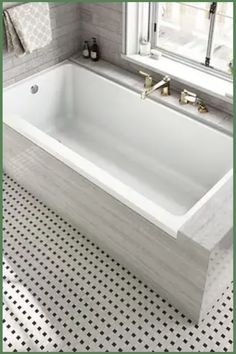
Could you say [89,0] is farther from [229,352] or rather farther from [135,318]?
[229,352]

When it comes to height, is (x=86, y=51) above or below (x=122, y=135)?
above

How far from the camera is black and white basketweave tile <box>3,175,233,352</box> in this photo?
95.2 inches

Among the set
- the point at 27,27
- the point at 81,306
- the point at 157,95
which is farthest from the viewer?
the point at 157,95

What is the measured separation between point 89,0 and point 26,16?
20.3 inches

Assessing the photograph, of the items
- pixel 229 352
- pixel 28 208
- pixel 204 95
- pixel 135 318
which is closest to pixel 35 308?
pixel 135 318

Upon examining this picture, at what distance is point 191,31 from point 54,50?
105 cm

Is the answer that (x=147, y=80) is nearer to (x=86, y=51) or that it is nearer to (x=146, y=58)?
(x=146, y=58)

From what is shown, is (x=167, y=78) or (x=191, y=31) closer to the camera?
(x=167, y=78)

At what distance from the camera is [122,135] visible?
3521mm

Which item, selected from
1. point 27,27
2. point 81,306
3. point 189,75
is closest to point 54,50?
point 27,27

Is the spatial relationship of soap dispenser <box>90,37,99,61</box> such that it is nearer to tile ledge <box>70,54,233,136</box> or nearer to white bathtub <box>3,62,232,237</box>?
tile ledge <box>70,54,233,136</box>

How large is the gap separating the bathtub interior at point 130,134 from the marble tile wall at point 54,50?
80 mm

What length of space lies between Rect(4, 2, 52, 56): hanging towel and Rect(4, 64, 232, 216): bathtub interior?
290mm

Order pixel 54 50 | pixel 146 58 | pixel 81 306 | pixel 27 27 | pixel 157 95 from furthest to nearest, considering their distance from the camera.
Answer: pixel 54 50 → pixel 146 58 → pixel 157 95 → pixel 27 27 → pixel 81 306
